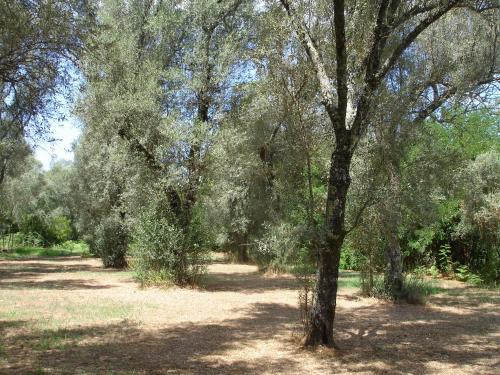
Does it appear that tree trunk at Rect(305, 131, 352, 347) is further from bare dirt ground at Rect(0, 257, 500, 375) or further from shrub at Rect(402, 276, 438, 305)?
shrub at Rect(402, 276, 438, 305)

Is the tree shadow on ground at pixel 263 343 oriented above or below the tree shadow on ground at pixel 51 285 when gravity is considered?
below

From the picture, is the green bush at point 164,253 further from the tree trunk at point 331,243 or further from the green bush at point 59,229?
the green bush at point 59,229

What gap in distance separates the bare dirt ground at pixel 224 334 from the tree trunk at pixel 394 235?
638mm

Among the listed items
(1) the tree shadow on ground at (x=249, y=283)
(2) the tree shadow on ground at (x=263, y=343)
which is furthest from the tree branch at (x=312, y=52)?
(1) the tree shadow on ground at (x=249, y=283)

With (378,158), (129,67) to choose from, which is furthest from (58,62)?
(129,67)

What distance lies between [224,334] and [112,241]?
14952mm

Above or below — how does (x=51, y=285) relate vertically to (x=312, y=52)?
below

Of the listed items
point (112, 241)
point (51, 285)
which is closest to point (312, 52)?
point (51, 285)

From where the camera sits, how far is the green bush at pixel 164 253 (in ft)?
44.0

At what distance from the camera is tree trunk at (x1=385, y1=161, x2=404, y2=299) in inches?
321

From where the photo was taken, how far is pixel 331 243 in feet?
21.7

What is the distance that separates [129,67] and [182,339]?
359 inches

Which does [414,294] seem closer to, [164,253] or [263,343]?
[263,343]

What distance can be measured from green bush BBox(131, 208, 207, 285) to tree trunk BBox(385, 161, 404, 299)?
539 cm
